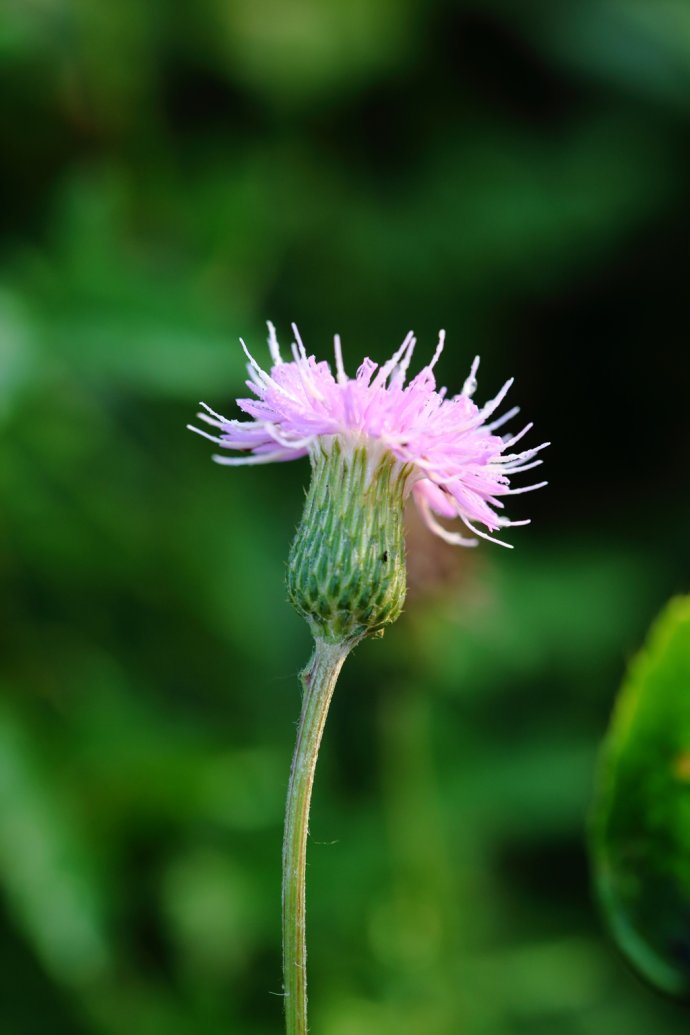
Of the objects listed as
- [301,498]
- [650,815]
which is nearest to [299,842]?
[650,815]

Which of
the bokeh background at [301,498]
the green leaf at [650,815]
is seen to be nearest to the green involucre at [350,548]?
the green leaf at [650,815]

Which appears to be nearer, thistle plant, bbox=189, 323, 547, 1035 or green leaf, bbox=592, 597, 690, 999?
thistle plant, bbox=189, 323, 547, 1035

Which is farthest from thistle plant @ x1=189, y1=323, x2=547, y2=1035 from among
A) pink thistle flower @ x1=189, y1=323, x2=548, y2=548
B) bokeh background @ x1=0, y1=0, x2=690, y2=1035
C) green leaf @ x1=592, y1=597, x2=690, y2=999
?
bokeh background @ x1=0, y1=0, x2=690, y2=1035

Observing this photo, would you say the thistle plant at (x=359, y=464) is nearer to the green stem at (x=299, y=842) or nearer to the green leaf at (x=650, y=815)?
the green stem at (x=299, y=842)

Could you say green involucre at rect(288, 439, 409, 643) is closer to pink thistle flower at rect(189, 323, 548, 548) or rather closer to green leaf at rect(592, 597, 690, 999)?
pink thistle flower at rect(189, 323, 548, 548)

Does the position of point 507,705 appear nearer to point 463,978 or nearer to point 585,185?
point 463,978

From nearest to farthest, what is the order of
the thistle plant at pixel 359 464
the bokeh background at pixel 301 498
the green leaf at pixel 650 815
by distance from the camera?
the thistle plant at pixel 359 464, the green leaf at pixel 650 815, the bokeh background at pixel 301 498
